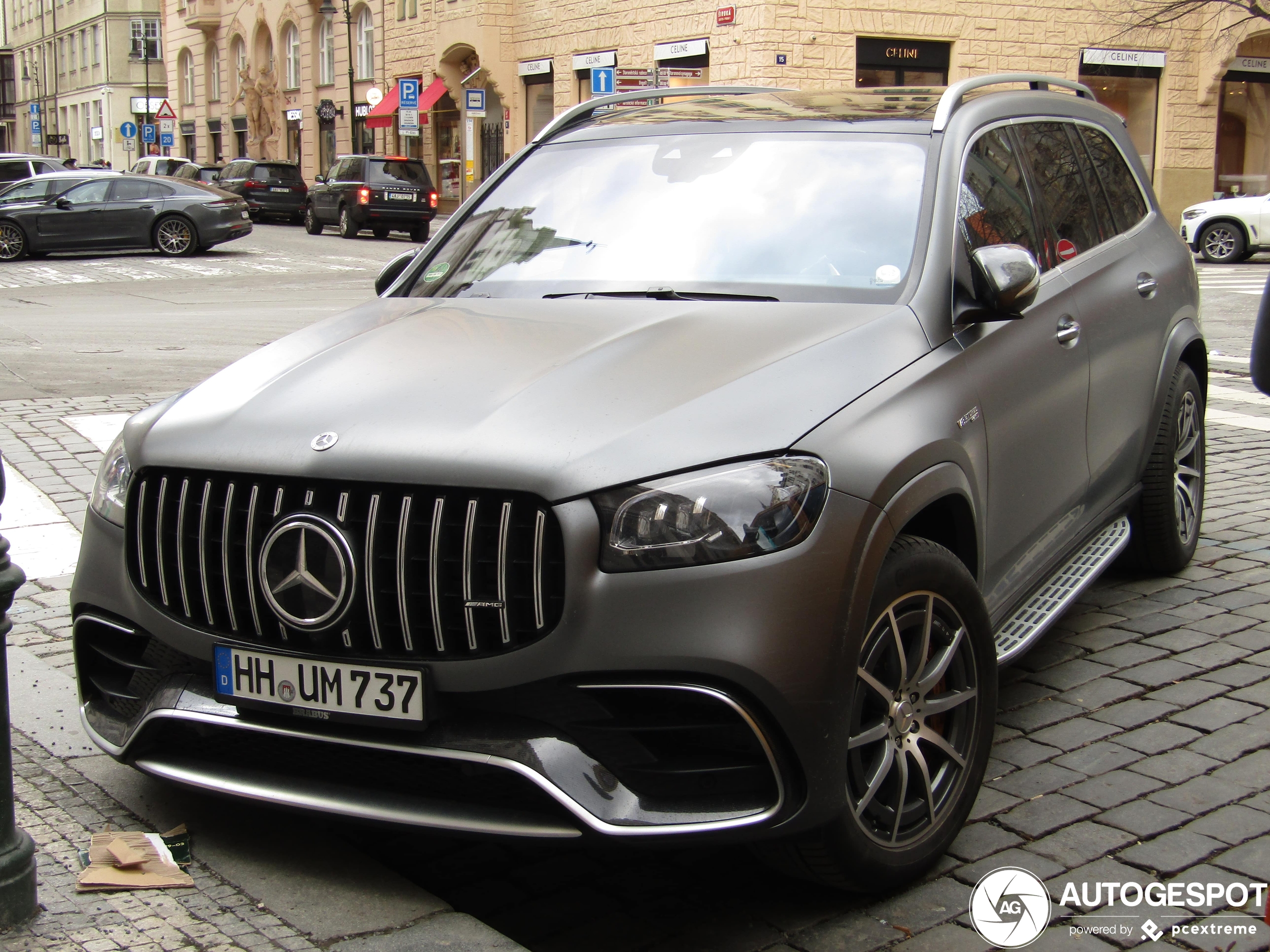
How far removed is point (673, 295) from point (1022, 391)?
97 cm

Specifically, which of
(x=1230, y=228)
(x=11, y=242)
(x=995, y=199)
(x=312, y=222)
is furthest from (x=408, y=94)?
(x=995, y=199)

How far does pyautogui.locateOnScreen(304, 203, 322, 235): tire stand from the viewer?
33312 mm

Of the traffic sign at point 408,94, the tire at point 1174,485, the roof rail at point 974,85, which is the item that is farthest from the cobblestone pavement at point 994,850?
the traffic sign at point 408,94

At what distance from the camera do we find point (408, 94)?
38.7 m

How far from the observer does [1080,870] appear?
3.22m

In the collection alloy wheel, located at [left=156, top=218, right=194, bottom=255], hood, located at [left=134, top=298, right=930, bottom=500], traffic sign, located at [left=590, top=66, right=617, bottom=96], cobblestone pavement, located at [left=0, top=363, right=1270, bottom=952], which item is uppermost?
traffic sign, located at [left=590, top=66, right=617, bottom=96]

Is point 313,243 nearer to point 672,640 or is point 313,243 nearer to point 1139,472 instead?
point 1139,472

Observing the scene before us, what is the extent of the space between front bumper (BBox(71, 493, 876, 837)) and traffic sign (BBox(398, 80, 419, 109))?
3768 centimetres

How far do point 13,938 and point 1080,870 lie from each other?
7.32ft

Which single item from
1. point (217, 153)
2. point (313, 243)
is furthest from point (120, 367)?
point (217, 153)

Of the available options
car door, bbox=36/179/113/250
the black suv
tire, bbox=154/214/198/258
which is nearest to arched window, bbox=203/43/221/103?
the black suv

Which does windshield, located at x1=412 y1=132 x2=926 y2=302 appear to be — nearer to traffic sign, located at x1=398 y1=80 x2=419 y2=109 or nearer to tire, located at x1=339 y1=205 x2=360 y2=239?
tire, located at x1=339 y1=205 x2=360 y2=239

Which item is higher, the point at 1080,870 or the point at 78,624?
the point at 78,624

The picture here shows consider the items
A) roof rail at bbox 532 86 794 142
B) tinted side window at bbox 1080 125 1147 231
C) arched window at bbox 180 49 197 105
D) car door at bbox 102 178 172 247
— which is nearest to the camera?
roof rail at bbox 532 86 794 142
